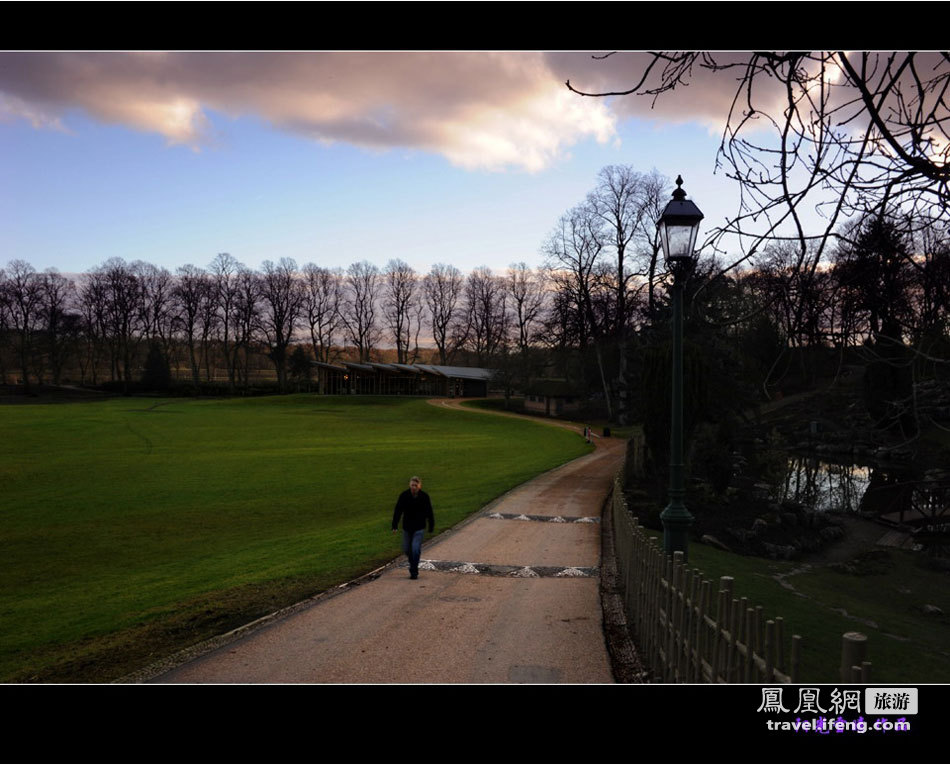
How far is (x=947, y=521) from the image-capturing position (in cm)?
1816

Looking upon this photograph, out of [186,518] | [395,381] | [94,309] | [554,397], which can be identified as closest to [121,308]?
[94,309]

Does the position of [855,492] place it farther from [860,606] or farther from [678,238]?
[678,238]

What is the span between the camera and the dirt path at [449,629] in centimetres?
716

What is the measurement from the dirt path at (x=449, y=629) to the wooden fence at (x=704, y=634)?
77 cm

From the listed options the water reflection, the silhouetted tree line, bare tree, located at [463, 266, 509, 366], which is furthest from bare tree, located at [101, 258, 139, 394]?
the water reflection

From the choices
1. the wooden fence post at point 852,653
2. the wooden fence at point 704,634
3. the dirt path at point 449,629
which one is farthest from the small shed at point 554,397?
the wooden fence post at point 852,653

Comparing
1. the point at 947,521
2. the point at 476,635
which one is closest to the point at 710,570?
the point at 476,635

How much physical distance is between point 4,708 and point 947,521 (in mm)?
21386

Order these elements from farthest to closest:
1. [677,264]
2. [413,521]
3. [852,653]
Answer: [413,521]
[677,264]
[852,653]

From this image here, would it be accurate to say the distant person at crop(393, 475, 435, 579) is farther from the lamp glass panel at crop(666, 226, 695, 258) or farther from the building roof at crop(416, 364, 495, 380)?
the building roof at crop(416, 364, 495, 380)

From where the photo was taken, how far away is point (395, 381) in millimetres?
90062

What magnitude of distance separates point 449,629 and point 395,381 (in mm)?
82037

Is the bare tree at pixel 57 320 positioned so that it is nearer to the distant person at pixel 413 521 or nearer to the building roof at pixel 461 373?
the building roof at pixel 461 373

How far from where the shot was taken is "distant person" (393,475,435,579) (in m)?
12.0
